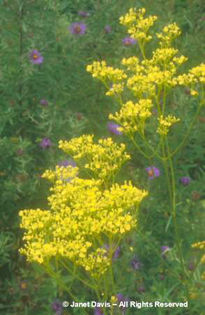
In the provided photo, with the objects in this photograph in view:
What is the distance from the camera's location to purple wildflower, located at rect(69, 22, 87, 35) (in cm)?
495

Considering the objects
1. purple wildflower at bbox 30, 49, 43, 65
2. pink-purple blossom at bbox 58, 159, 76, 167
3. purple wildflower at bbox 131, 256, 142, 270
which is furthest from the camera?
purple wildflower at bbox 30, 49, 43, 65

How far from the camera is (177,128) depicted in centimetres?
430

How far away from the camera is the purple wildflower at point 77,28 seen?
4953 millimetres

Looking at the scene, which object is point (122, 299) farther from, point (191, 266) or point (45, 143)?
point (45, 143)

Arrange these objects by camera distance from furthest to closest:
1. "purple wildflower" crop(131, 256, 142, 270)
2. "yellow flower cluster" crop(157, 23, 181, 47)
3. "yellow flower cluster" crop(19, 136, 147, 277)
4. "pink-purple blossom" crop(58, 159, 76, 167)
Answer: "pink-purple blossom" crop(58, 159, 76, 167)
"purple wildflower" crop(131, 256, 142, 270)
"yellow flower cluster" crop(157, 23, 181, 47)
"yellow flower cluster" crop(19, 136, 147, 277)

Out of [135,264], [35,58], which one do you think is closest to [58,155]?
[35,58]

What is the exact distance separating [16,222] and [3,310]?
0.55 metres

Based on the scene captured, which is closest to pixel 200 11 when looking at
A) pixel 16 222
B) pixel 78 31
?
pixel 78 31

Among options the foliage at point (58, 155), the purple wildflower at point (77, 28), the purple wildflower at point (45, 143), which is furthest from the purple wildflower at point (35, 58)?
the purple wildflower at point (77, 28)

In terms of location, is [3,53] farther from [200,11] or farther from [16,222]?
[200,11]

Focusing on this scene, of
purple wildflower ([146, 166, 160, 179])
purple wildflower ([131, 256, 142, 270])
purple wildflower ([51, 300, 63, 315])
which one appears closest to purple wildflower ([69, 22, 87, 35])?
purple wildflower ([146, 166, 160, 179])

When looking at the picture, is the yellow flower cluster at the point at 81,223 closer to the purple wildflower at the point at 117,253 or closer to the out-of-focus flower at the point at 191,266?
the purple wildflower at the point at 117,253

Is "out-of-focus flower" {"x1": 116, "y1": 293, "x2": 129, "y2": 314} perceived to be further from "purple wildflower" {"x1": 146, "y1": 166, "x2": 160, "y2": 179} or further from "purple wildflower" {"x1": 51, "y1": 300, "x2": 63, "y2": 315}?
"purple wildflower" {"x1": 146, "y1": 166, "x2": 160, "y2": 179}

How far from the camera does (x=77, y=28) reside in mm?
4977
